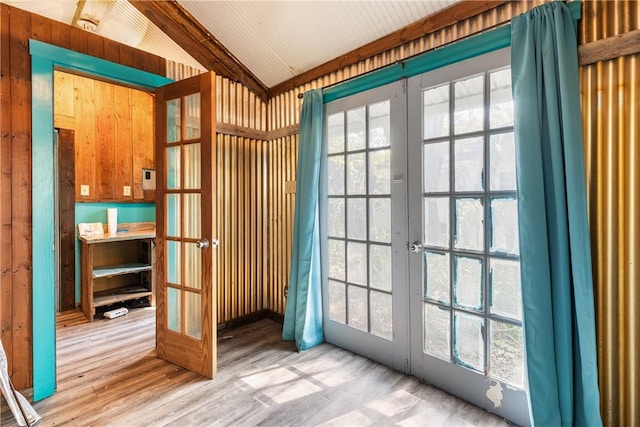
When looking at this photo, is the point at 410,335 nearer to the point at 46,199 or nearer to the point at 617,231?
the point at 617,231

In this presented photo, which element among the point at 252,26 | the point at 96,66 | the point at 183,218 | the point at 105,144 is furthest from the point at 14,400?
the point at 105,144

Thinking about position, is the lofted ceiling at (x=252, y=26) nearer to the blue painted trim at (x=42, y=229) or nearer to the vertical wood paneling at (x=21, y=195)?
the vertical wood paneling at (x=21, y=195)

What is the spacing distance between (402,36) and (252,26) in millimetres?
1305

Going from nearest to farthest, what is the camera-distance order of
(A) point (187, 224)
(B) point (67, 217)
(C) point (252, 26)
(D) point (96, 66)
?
(D) point (96, 66) → (A) point (187, 224) → (C) point (252, 26) → (B) point (67, 217)

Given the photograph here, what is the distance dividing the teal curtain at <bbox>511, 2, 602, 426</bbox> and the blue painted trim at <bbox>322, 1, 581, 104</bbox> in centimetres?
10

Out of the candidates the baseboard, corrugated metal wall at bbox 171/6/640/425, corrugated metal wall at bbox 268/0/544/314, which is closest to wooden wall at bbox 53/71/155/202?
corrugated metal wall at bbox 268/0/544/314

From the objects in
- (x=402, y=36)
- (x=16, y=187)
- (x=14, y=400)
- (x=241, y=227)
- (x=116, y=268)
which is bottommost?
(x=14, y=400)

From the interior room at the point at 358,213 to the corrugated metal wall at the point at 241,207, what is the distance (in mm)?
29

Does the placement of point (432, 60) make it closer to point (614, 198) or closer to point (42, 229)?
point (614, 198)

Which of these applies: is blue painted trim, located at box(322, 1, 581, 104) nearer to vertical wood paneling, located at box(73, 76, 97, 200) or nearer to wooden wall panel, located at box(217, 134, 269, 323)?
wooden wall panel, located at box(217, 134, 269, 323)

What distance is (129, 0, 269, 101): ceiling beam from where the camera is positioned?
8.44ft

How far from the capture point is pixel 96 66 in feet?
7.43

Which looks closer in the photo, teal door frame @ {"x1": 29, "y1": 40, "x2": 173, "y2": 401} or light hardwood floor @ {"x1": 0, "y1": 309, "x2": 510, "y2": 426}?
light hardwood floor @ {"x1": 0, "y1": 309, "x2": 510, "y2": 426}

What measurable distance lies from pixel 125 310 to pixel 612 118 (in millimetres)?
4668
